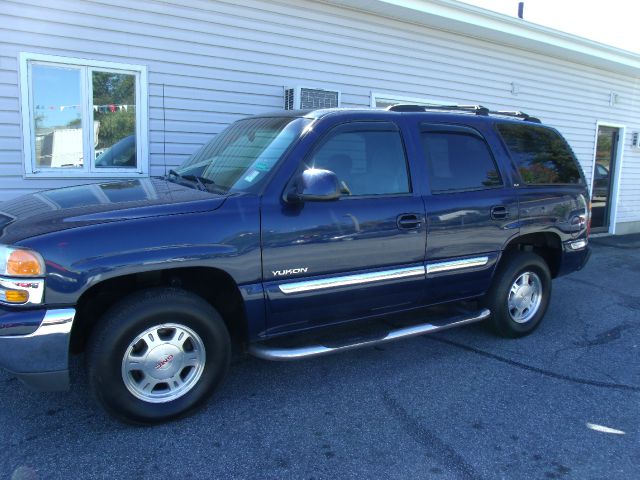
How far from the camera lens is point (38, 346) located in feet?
9.05

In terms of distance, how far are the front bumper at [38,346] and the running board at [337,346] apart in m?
1.15

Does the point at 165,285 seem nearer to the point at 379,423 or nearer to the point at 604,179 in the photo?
the point at 379,423

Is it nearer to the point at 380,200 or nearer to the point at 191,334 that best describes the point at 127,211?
the point at 191,334

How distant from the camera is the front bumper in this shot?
2.73 meters

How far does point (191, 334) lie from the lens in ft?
10.4

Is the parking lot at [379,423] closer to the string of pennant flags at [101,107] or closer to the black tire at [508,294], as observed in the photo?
the black tire at [508,294]

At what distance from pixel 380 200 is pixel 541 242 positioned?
2.12m

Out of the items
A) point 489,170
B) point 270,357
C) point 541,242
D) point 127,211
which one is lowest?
point 270,357

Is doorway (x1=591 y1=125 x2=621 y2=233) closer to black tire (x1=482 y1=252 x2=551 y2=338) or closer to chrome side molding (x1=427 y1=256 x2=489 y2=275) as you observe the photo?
black tire (x1=482 y1=252 x2=551 y2=338)

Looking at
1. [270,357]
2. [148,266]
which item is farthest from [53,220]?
[270,357]

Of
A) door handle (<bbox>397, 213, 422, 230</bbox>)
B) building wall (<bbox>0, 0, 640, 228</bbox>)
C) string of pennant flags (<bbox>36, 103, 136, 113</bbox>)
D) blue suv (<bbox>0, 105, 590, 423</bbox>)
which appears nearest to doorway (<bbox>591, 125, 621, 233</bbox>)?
building wall (<bbox>0, 0, 640, 228</bbox>)

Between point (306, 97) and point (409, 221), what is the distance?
3697 mm

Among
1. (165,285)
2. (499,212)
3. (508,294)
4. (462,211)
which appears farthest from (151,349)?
(508,294)

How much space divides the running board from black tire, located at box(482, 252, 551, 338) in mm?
251
